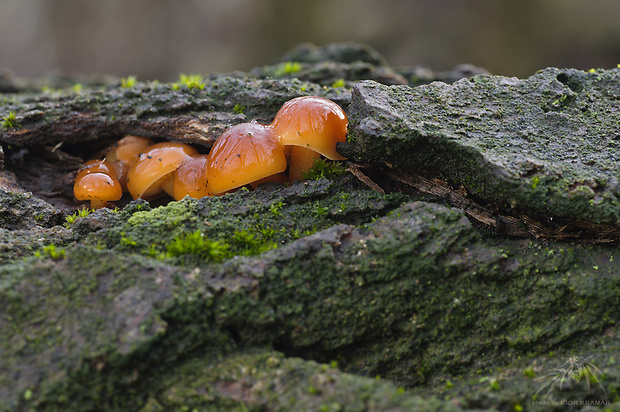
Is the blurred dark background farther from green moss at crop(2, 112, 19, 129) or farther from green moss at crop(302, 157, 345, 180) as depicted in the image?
green moss at crop(2, 112, 19, 129)

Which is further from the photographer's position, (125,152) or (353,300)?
(125,152)

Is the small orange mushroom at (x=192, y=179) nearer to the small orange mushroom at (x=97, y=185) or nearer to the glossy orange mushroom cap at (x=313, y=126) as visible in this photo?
the small orange mushroom at (x=97, y=185)

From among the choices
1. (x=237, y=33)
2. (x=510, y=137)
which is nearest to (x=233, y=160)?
(x=510, y=137)

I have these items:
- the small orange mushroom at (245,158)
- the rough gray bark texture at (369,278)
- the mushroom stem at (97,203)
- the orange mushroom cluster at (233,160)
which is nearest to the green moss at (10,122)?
the orange mushroom cluster at (233,160)

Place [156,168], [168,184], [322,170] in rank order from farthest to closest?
[168,184] → [156,168] → [322,170]

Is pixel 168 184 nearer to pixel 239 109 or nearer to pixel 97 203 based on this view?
pixel 97 203

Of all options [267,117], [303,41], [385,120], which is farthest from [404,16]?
[385,120]
